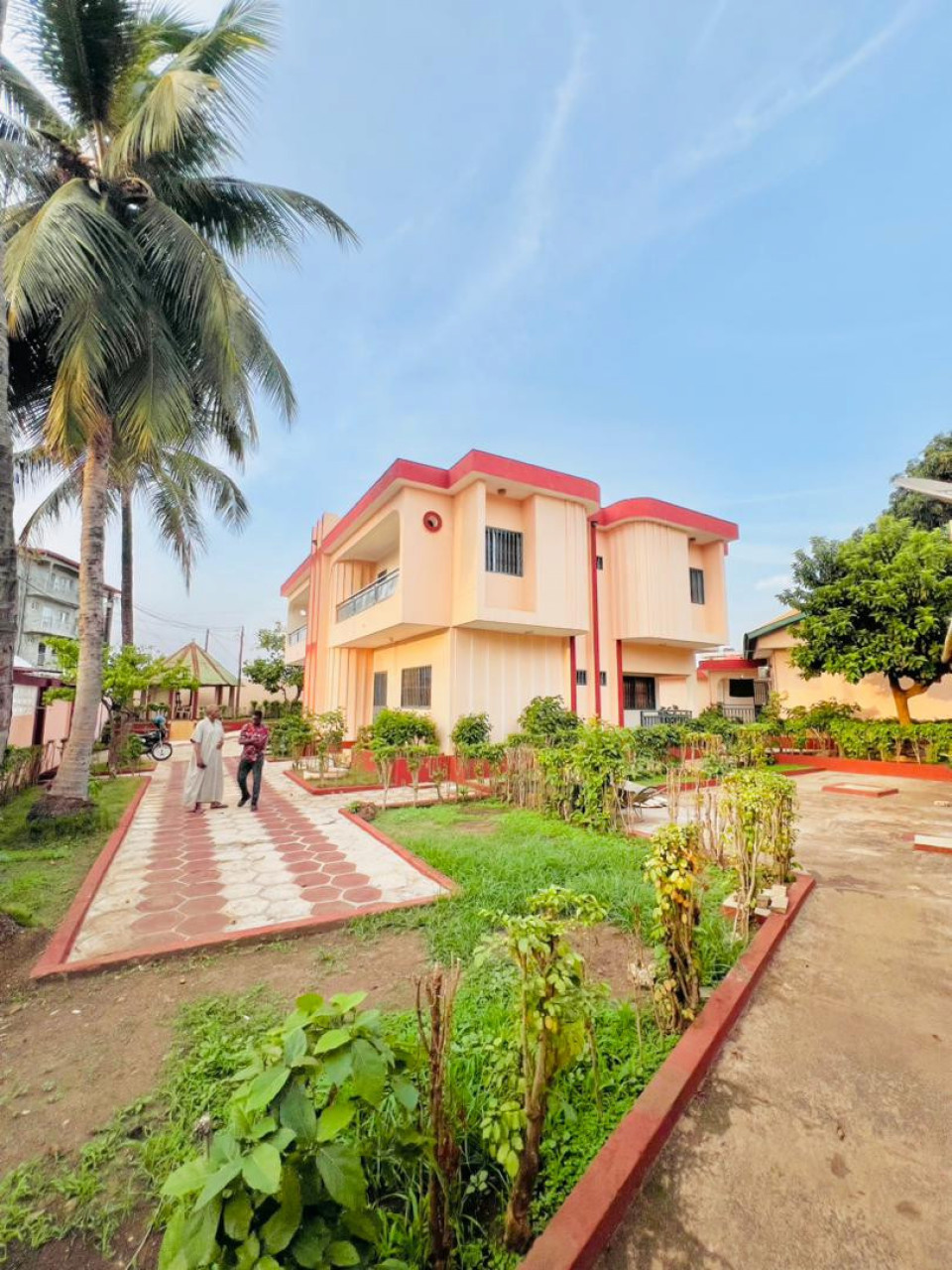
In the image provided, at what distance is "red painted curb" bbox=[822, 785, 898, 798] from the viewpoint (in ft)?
32.4

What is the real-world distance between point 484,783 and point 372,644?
7.19m

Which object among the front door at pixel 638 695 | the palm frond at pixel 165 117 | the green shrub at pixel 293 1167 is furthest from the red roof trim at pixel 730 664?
the green shrub at pixel 293 1167

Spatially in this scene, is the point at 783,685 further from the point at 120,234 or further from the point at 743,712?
the point at 120,234

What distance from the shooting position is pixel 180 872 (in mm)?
5309

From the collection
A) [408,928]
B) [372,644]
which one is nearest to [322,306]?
[372,644]

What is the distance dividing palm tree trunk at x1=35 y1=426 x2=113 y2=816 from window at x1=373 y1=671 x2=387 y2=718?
9.06 m

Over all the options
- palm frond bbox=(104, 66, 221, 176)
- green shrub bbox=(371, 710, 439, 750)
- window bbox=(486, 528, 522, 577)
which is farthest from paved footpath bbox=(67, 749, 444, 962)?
palm frond bbox=(104, 66, 221, 176)

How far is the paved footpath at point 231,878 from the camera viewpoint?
4.02 m

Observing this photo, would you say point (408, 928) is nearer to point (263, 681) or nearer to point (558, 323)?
point (558, 323)

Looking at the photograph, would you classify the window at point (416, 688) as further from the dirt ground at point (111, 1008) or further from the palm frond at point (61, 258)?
the dirt ground at point (111, 1008)

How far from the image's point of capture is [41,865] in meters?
5.62

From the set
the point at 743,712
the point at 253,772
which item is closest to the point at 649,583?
the point at 743,712

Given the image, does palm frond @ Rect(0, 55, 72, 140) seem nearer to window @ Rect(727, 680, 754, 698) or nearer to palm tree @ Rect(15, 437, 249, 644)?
palm tree @ Rect(15, 437, 249, 644)

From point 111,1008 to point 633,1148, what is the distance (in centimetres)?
288
